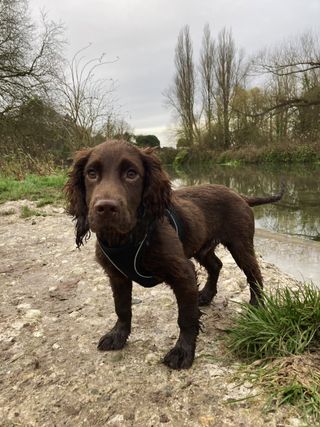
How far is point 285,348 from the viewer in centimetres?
248

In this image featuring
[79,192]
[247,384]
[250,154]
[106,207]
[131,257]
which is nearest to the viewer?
[106,207]

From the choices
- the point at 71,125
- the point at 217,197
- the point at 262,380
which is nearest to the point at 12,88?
the point at 71,125

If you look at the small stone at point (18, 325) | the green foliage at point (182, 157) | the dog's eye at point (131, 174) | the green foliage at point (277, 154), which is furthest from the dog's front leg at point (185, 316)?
the green foliage at point (182, 157)

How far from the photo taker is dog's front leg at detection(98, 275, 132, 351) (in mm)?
2852

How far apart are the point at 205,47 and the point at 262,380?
42.0 m

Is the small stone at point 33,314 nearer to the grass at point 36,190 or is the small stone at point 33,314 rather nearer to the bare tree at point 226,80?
the grass at point 36,190

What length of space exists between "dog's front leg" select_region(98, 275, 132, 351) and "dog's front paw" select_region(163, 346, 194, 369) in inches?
16.5

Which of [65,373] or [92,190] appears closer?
[92,190]

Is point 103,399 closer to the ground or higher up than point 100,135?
closer to the ground

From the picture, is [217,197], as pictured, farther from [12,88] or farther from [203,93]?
[203,93]

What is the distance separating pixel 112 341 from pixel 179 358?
0.56 m

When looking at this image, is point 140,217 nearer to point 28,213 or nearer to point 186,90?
→ point 28,213

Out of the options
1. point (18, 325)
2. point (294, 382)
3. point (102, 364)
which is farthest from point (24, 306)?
point (294, 382)

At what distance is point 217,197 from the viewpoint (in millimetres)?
3342
